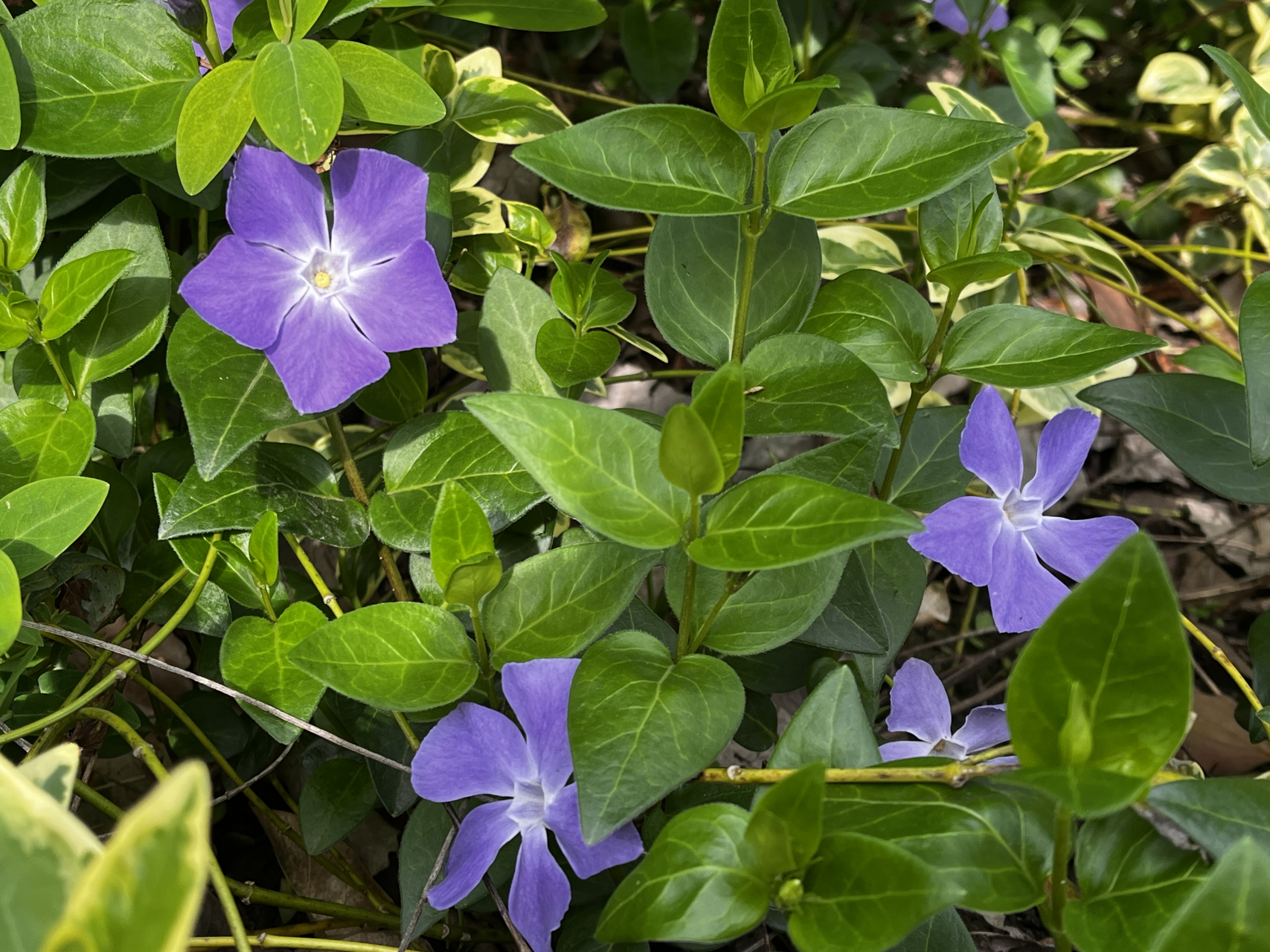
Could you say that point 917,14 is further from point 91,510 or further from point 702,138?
point 91,510

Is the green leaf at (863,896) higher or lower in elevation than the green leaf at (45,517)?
lower

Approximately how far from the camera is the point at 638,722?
746 millimetres

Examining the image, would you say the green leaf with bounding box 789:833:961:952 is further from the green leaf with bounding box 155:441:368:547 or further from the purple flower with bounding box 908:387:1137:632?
the green leaf with bounding box 155:441:368:547

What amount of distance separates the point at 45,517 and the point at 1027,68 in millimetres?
1887

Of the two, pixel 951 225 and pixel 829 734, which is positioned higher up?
pixel 951 225

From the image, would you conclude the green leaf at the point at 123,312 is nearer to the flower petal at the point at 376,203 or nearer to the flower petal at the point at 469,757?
the flower petal at the point at 376,203

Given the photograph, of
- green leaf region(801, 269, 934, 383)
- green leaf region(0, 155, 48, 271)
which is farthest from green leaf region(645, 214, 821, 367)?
green leaf region(0, 155, 48, 271)

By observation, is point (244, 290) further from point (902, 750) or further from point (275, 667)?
point (902, 750)

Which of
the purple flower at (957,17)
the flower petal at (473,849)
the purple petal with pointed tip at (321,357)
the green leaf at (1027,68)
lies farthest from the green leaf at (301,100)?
the purple flower at (957,17)

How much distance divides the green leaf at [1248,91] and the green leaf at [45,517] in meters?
1.14

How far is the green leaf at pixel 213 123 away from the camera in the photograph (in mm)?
912

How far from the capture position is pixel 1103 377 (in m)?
1.68

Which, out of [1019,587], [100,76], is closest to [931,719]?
[1019,587]

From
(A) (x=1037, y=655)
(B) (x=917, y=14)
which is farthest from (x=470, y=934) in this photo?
(B) (x=917, y=14)
